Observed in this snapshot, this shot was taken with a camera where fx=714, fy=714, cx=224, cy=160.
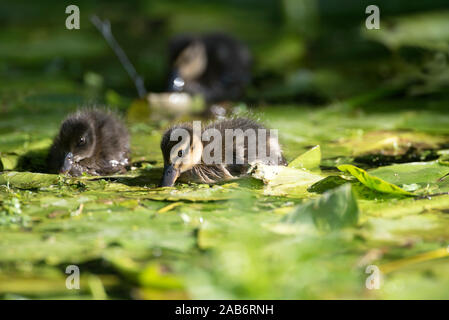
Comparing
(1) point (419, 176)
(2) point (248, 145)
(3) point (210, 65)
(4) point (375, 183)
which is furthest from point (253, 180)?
(3) point (210, 65)

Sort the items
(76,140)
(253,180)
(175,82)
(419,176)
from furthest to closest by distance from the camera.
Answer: (175,82), (76,140), (253,180), (419,176)

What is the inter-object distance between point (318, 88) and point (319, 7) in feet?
8.67

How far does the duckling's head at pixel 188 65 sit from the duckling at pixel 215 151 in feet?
9.09

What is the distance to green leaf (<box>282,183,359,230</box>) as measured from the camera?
2561 millimetres

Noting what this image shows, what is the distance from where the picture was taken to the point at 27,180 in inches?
135

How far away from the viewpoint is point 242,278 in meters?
2.00

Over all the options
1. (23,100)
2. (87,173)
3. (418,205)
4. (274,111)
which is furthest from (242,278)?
(23,100)

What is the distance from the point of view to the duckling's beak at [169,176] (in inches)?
133

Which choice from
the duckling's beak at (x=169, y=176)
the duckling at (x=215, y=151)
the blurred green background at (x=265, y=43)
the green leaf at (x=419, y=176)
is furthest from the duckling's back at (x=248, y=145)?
the blurred green background at (x=265, y=43)

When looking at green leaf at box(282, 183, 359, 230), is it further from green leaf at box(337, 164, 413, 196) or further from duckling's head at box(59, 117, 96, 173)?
duckling's head at box(59, 117, 96, 173)

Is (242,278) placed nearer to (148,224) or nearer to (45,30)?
(148,224)

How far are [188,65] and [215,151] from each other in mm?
3104

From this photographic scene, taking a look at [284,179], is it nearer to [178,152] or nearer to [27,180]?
[178,152]
